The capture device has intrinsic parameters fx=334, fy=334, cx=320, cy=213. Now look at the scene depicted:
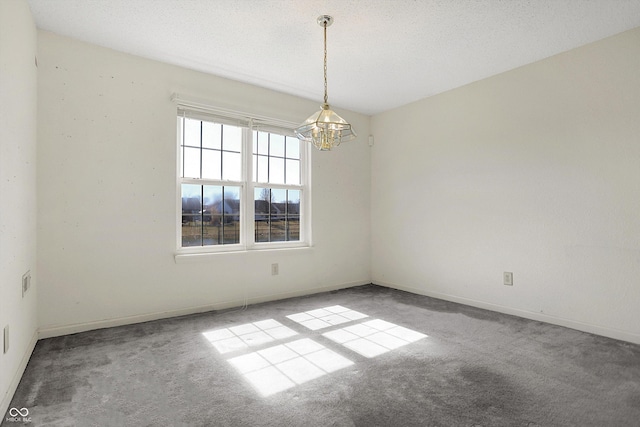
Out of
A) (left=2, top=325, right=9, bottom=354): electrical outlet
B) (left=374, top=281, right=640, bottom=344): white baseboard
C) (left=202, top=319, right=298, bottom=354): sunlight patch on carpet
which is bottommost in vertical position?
(left=202, top=319, right=298, bottom=354): sunlight patch on carpet

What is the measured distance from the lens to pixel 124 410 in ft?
5.82

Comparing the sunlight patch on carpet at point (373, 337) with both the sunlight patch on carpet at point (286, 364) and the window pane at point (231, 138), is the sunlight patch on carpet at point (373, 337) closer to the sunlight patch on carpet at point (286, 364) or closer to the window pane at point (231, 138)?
the sunlight patch on carpet at point (286, 364)

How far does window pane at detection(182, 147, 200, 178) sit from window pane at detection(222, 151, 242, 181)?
283 mm

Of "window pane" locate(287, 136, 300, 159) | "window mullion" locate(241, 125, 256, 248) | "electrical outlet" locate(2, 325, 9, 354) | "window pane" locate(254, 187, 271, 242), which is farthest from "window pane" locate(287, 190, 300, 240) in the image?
"electrical outlet" locate(2, 325, 9, 354)

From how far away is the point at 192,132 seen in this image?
11.6ft

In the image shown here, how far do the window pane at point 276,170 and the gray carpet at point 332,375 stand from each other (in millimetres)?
1722

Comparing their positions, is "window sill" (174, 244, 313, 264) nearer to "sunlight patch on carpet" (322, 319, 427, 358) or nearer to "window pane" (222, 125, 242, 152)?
"window pane" (222, 125, 242, 152)

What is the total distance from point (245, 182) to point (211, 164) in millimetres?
421

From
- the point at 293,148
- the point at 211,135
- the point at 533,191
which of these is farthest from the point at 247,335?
the point at 533,191

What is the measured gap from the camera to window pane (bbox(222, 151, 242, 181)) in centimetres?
375

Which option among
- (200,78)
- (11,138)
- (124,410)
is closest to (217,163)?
(200,78)

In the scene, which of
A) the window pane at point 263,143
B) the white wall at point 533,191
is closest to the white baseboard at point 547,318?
the white wall at point 533,191

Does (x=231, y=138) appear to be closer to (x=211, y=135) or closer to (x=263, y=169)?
(x=211, y=135)

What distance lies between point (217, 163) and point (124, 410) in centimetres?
251
